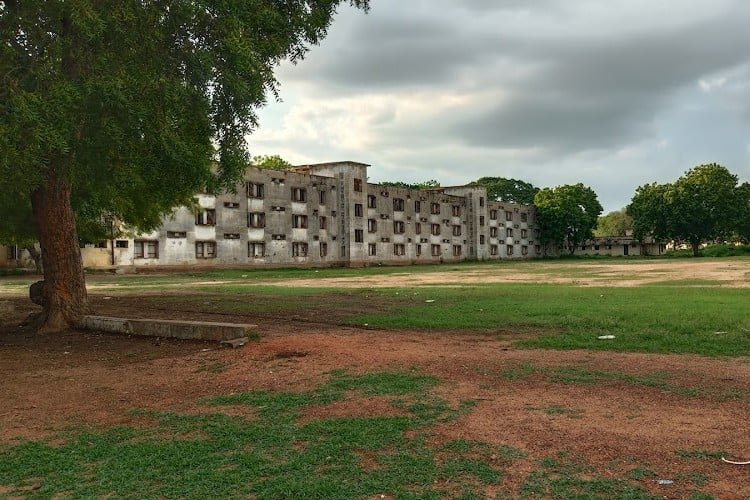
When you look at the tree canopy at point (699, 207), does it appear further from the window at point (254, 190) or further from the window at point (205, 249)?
the window at point (205, 249)

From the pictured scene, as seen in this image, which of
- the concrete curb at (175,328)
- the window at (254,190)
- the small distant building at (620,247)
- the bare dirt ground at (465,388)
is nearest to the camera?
the bare dirt ground at (465,388)

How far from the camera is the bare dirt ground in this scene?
5430mm

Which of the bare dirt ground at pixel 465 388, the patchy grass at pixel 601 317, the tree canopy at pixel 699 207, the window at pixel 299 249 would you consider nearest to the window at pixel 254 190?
the window at pixel 299 249

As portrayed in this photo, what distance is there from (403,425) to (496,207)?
93.7 metres

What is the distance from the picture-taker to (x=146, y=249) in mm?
54719

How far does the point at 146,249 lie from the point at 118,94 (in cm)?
4618

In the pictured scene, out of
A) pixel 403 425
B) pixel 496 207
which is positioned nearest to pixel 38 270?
pixel 403 425

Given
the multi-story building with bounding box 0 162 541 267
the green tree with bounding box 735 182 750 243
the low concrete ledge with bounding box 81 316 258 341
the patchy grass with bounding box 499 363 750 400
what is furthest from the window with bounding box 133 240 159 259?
the green tree with bounding box 735 182 750 243

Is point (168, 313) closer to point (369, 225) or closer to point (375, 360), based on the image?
point (375, 360)

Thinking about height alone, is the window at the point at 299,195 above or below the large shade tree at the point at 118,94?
above

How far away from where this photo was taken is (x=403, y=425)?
622cm

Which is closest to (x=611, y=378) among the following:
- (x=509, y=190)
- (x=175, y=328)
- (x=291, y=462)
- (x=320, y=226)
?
(x=291, y=462)

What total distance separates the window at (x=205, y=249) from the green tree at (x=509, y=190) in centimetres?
8404

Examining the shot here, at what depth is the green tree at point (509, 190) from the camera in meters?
133
